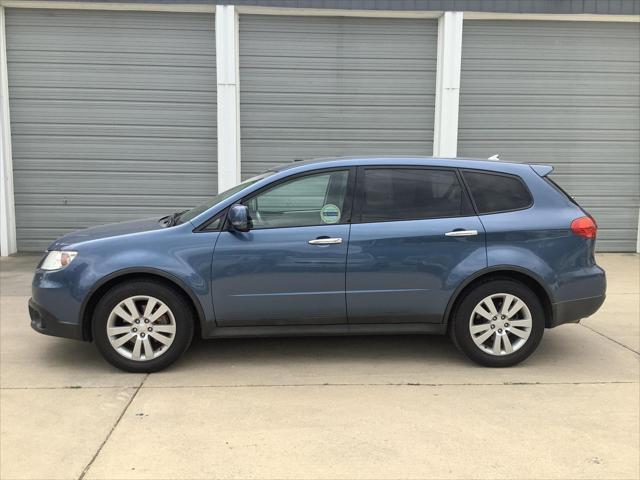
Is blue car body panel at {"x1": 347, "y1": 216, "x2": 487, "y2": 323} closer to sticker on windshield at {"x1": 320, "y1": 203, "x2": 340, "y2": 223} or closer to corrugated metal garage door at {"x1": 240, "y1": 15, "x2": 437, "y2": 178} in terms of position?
sticker on windshield at {"x1": 320, "y1": 203, "x2": 340, "y2": 223}

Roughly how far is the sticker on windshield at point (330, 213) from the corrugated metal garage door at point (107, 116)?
5.77 m

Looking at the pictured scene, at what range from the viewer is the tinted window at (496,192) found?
15.0 ft

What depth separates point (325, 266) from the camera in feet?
14.3

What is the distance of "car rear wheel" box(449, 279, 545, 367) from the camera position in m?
4.48

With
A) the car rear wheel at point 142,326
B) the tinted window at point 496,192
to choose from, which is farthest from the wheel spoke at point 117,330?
the tinted window at point 496,192

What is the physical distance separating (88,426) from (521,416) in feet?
9.16

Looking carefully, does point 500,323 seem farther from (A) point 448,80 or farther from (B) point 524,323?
(A) point 448,80

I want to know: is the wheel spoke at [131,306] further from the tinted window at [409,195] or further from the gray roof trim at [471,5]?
the gray roof trim at [471,5]

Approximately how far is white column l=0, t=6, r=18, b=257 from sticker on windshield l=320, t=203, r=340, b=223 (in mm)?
7285

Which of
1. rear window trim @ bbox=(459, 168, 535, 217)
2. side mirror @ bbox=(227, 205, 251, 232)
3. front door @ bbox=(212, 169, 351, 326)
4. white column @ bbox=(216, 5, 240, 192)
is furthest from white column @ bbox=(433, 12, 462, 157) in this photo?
side mirror @ bbox=(227, 205, 251, 232)

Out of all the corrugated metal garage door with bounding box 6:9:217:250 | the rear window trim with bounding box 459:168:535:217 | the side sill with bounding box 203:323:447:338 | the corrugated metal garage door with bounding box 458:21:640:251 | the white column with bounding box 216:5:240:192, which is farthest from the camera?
the corrugated metal garage door with bounding box 458:21:640:251

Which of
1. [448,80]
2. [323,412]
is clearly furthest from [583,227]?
[448,80]

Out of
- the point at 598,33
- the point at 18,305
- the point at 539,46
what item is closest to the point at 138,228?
the point at 18,305

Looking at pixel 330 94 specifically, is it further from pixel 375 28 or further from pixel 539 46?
pixel 539 46
